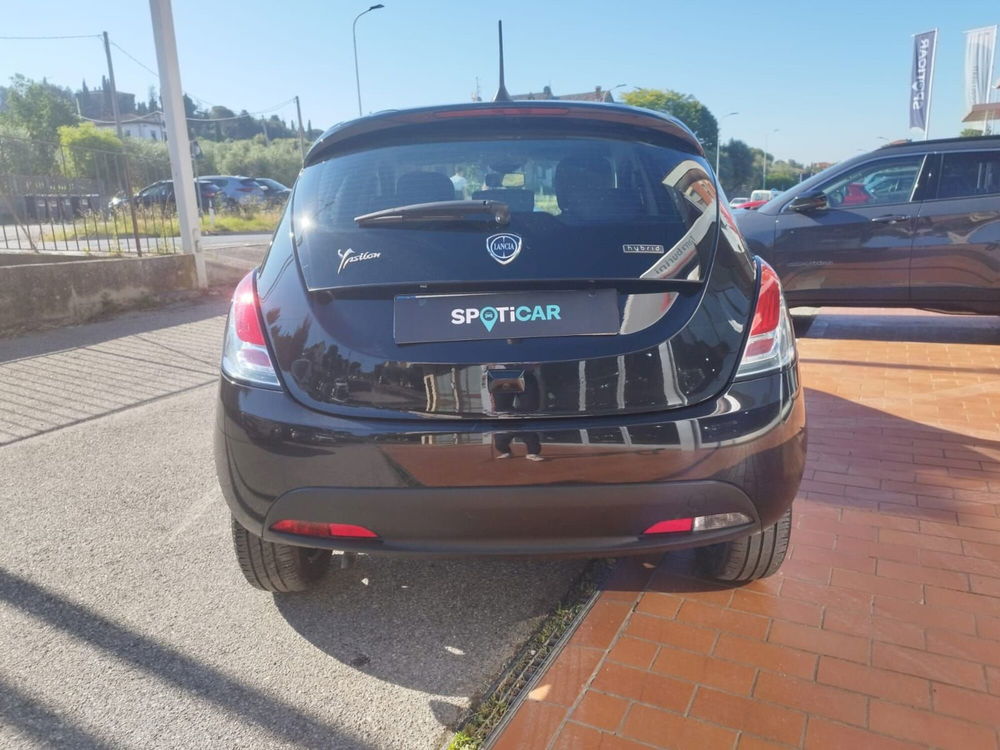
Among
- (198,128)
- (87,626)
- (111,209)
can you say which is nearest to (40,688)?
(87,626)

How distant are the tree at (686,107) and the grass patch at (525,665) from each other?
237 ft

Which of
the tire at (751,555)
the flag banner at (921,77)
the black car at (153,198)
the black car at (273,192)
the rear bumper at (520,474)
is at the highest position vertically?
the flag banner at (921,77)

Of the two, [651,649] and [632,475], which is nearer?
[632,475]

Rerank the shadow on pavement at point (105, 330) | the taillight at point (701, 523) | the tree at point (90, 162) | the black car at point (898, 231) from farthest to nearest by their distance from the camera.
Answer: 1. the tree at point (90, 162)
2. the shadow on pavement at point (105, 330)
3. the black car at point (898, 231)
4. the taillight at point (701, 523)

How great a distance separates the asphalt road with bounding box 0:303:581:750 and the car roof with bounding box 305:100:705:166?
151 cm

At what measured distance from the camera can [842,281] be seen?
6.75m

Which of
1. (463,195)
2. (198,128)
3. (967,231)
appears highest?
(198,128)

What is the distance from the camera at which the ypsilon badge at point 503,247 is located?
6.75ft

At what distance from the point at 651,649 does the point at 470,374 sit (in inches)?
40.4

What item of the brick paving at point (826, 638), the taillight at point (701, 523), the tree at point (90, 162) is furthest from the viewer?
the tree at point (90, 162)

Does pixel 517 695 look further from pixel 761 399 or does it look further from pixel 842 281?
pixel 842 281

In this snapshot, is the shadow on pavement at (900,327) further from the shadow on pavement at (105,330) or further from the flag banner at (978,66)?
the flag banner at (978,66)

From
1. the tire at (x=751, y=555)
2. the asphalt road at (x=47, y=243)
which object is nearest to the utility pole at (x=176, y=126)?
the asphalt road at (x=47, y=243)

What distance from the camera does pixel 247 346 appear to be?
2.12 meters
